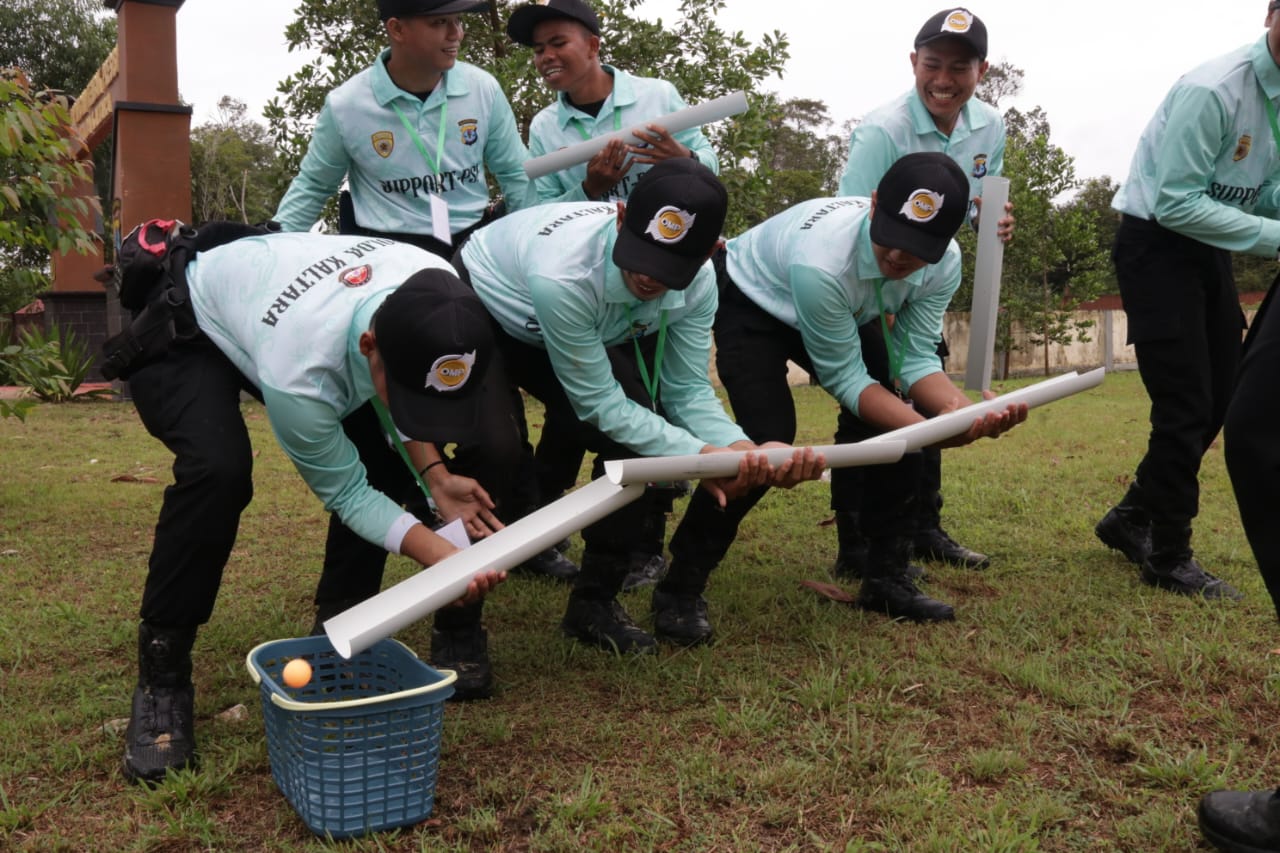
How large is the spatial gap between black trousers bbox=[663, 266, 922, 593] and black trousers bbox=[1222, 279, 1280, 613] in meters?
1.69

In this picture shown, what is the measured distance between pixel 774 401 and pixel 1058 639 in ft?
4.13

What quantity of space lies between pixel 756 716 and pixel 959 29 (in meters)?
2.62

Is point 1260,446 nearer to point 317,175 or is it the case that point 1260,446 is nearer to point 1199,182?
point 1199,182

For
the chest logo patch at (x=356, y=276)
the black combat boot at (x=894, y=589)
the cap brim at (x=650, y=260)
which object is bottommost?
the black combat boot at (x=894, y=589)

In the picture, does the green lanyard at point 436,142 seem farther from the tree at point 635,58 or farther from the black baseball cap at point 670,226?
the tree at point 635,58

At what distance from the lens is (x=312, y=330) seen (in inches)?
110

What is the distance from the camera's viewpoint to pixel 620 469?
3.00m

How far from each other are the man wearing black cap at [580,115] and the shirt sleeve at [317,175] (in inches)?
29.9

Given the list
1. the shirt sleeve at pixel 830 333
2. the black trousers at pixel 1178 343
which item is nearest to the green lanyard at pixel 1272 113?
the black trousers at pixel 1178 343

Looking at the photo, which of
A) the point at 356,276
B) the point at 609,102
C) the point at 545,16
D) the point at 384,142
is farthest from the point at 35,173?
the point at 356,276

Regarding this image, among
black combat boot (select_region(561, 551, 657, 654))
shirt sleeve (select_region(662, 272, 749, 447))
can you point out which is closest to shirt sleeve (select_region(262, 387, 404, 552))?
black combat boot (select_region(561, 551, 657, 654))

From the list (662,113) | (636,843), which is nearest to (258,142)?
(662,113)

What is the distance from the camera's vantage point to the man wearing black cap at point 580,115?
13.9ft

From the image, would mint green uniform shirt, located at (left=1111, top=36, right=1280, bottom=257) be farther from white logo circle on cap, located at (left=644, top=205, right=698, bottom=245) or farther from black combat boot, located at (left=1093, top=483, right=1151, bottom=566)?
white logo circle on cap, located at (left=644, top=205, right=698, bottom=245)
